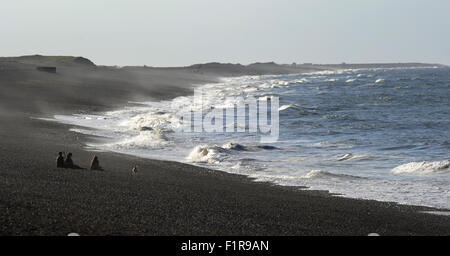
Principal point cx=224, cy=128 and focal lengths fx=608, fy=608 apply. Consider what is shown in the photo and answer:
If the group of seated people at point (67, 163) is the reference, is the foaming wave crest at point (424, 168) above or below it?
below

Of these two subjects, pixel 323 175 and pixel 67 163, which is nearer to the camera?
pixel 67 163

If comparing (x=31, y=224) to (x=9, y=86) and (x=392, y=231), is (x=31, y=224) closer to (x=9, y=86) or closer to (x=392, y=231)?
(x=392, y=231)

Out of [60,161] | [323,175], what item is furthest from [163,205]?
[323,175]

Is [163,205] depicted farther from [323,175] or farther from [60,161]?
[323,175]

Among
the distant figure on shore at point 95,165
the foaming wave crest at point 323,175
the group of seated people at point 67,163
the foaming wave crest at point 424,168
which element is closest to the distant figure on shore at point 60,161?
the group of seated people at point 67,163

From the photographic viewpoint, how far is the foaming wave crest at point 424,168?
2204 cm

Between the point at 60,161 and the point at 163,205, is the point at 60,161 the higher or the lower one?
the higher one

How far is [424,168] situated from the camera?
73.4 ft

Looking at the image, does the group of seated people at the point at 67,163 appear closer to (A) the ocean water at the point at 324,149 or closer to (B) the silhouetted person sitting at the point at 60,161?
(B) the silhouetted person sitting at the point at 60,161

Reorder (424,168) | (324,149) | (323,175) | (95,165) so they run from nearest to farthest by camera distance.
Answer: (95,165) < (323,175) < (424,168) < (324,149)

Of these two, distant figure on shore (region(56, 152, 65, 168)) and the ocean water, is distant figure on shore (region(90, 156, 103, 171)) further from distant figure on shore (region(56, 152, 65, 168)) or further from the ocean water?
the ocean water
